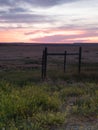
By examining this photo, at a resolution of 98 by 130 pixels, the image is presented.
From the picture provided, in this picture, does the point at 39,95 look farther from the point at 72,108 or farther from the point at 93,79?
the point at 93,79

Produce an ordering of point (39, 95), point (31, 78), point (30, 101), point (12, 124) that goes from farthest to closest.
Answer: point (31, 78), point (39, 95), point (30, 101), point (12, 124)

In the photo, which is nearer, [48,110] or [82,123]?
[82,123]

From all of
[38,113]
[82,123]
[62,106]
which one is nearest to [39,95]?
[62,106]

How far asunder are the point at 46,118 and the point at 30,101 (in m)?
1.30

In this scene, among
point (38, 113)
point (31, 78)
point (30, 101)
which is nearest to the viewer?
point (38, 113)

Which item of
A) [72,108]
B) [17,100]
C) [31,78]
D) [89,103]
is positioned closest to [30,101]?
[17,100]

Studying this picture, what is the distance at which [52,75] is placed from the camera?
60.0 ft

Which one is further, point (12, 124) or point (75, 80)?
point (75, 80)

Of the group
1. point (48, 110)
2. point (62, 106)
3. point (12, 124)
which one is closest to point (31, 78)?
point (62, 106)

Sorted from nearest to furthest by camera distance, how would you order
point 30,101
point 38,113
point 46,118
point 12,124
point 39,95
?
→ point 12,124 → point 46,118 → point 38,113 → point 30,101 → point 39,95

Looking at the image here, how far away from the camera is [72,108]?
9516 mm

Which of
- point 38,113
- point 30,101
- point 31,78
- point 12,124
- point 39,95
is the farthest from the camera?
point 31,78

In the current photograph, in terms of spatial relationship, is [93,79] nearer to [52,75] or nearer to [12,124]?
[52,75]

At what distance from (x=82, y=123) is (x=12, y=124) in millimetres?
1771
